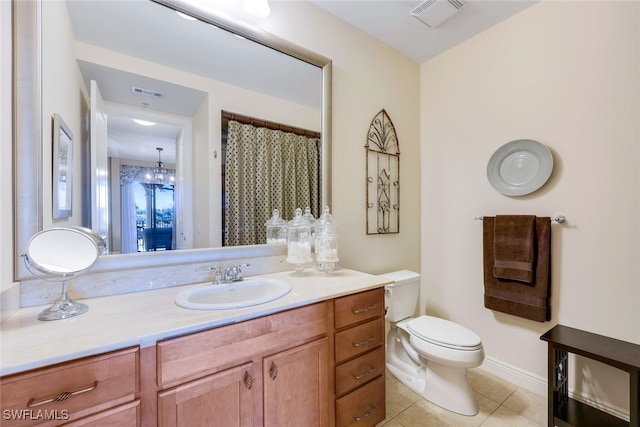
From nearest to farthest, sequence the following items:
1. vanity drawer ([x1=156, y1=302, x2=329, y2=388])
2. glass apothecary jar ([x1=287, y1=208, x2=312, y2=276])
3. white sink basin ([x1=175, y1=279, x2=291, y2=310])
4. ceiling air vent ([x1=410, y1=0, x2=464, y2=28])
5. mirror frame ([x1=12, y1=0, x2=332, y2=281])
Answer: vanity drawer ([x1=156, y1=302, x2=329, y2=388]) < mirror frame ([x1=12, y1=0, x2=332, y2=281]) < white sink basin ([x1=175, y1=279, x2=291, y2=310]) < glass apothecary jar ([x1=287, y1=208, x2=312, y2=276]) < ceiling air vent ([x1=410, y1=0, x2=464, y2=28])

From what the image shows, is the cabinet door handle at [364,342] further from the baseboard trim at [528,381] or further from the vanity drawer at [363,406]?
the baseboard trim at [528,381]

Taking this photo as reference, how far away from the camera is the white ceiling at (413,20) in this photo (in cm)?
182

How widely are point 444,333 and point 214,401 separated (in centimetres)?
139

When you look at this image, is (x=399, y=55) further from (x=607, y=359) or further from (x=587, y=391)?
(x=587, y=391)

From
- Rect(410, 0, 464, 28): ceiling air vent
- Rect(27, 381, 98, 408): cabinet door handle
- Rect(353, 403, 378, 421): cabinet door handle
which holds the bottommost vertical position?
Rect(353, 403, 378, 421): cabinet door handle

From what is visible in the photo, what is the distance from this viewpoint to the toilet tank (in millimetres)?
1916

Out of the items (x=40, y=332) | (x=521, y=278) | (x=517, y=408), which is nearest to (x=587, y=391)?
(x=517, y=408)

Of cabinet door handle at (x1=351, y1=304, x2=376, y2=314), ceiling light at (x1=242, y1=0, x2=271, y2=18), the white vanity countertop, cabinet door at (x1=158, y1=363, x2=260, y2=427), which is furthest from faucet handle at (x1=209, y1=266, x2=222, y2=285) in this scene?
ceiling light at (x1=242, y1=0, x2=271, y2=18)

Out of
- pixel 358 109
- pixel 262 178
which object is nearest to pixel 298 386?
pixel 262 178

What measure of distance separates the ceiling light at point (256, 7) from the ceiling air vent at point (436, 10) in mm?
1037

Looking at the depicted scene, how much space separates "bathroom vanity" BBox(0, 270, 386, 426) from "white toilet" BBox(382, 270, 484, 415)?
422 millimetres

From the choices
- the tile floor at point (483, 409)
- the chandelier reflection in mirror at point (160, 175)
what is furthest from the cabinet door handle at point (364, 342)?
the chandelier reflection in mirror at point (160, 175)

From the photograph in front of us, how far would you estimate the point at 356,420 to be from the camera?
1.36m

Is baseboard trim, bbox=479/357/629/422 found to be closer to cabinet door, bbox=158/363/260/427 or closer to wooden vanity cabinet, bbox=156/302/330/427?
wooden vanity cabinet, bbox=156/302/330/427
